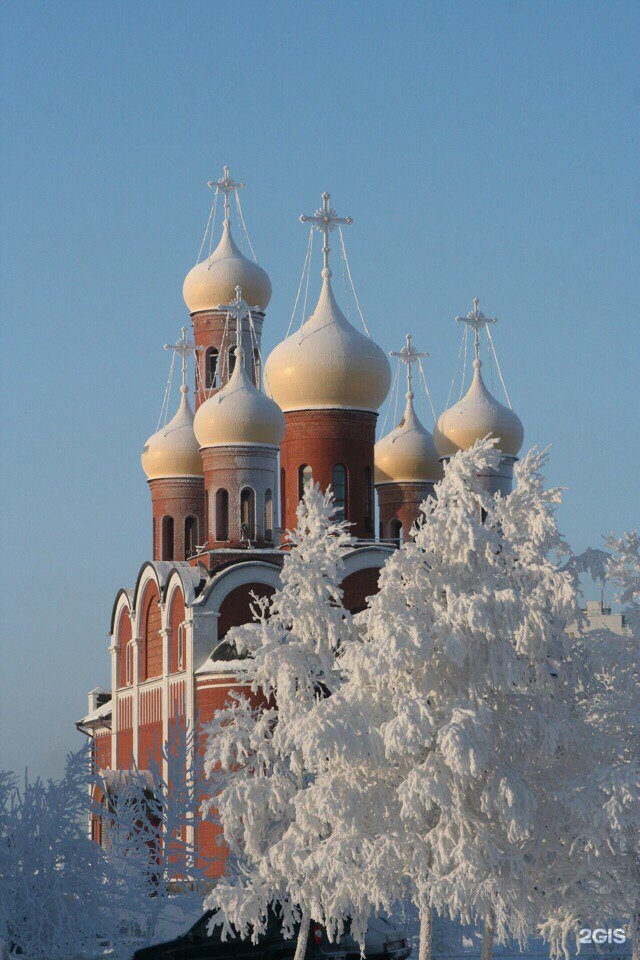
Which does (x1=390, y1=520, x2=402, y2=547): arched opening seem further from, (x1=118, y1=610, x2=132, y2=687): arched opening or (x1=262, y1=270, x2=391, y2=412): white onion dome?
(x1=118, y1=610, x2=132, y2=687): arched opening

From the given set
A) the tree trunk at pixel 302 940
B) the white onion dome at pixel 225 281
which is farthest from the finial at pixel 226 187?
the tree trunk at pixel 302 940

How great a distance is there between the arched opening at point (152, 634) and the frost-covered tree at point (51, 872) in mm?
17972

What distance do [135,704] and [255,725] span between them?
60.2ft

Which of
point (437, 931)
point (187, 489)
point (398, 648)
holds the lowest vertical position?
point (437, 931)

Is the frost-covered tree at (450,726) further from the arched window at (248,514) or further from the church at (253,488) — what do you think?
the arched window at (248,514)

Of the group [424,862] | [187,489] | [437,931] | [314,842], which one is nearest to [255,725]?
[314,842]

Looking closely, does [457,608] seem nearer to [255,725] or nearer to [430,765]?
[430,765]

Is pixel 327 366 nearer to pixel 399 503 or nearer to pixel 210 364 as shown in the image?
pixel 210 364

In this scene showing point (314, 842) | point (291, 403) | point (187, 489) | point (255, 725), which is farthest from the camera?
point (187, 489)

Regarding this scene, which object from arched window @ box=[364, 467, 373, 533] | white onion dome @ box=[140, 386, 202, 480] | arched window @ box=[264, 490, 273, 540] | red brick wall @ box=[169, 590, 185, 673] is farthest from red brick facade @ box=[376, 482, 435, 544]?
red brick wall @ box=[169, 590, 185, 673]

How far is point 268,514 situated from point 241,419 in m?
2.32

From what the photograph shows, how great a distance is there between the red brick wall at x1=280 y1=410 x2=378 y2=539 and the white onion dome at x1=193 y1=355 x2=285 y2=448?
0.85m

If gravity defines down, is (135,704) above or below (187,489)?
below

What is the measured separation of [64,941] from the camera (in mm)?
19516
